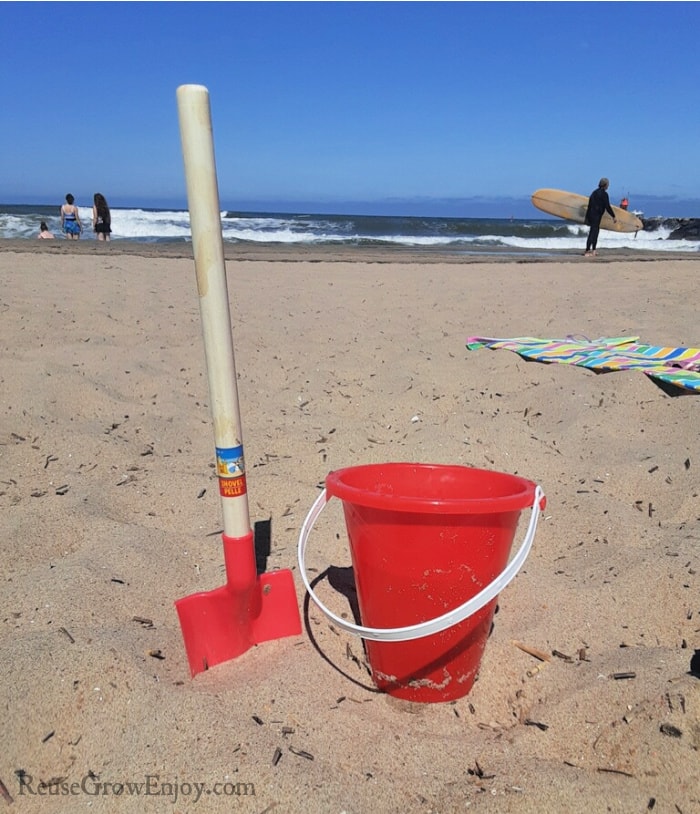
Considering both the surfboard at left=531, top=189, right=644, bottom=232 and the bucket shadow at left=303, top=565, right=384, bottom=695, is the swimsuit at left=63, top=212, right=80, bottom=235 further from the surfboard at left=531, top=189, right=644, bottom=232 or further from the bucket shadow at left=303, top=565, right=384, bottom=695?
the bucket shadow at left=303, top=565, right=384, bottom=695

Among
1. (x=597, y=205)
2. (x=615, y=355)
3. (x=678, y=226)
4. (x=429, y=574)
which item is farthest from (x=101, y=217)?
(x=678, y=226)

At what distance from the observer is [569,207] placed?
1437 cm

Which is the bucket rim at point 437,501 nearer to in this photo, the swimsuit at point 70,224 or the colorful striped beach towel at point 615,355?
the colorful striped beach towel at point 615,355

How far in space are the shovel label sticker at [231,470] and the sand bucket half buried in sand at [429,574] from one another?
0.62 feet

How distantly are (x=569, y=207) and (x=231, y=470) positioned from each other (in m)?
14.3

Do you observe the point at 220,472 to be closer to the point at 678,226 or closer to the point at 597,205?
the point at 597,205

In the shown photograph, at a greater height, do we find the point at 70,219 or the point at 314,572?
the point at 70,219

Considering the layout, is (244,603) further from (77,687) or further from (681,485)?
(681,485)

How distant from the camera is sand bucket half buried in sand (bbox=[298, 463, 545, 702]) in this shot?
137 centimetres

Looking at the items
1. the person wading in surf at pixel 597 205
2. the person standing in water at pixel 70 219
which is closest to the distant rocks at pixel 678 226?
the person wading in surf at pixel 597 205

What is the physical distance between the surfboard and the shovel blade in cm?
1389

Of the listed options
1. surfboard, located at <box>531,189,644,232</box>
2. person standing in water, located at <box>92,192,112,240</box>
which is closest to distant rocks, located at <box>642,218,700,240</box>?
surfboard, located at <box>531,189,644,232</box>

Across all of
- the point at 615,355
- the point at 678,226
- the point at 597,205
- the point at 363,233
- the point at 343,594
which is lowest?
the point at 343,594

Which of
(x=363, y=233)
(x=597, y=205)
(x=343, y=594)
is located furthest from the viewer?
(x=363, y=233)
